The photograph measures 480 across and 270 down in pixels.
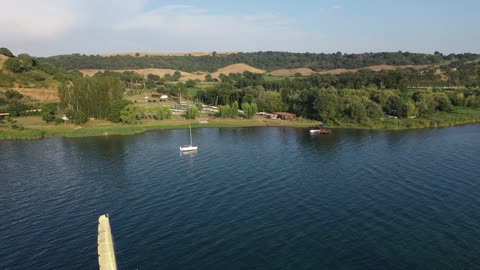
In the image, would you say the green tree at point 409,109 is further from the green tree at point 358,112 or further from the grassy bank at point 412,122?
the green tree at point 358,112

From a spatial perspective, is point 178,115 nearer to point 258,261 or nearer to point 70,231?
point 70,231

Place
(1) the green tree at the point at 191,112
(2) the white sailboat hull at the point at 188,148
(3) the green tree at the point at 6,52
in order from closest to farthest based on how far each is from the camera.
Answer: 1. (2) the white sailboat hull at the point at 188,148
2. (1) the green tree at the point at 191,112
3. (3) the green tree at the point at 6,52

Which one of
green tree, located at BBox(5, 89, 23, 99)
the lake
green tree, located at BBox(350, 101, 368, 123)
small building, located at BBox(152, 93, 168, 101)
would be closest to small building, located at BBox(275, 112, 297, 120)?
green tree, located at BBox(350, 101, 368, 123)

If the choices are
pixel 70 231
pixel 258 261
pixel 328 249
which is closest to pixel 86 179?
pixel 70 231

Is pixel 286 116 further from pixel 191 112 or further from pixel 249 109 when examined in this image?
pixel 191 112

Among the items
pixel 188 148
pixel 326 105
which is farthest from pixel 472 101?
pixel 188 148

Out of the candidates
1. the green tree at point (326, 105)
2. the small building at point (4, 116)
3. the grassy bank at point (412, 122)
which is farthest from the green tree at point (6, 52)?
the grassy bank at point (412, 122)

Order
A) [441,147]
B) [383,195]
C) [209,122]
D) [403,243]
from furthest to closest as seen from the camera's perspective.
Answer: [209,122], [441,147], [383,195], [403,243]

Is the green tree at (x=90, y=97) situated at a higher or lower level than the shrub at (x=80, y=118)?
higher
